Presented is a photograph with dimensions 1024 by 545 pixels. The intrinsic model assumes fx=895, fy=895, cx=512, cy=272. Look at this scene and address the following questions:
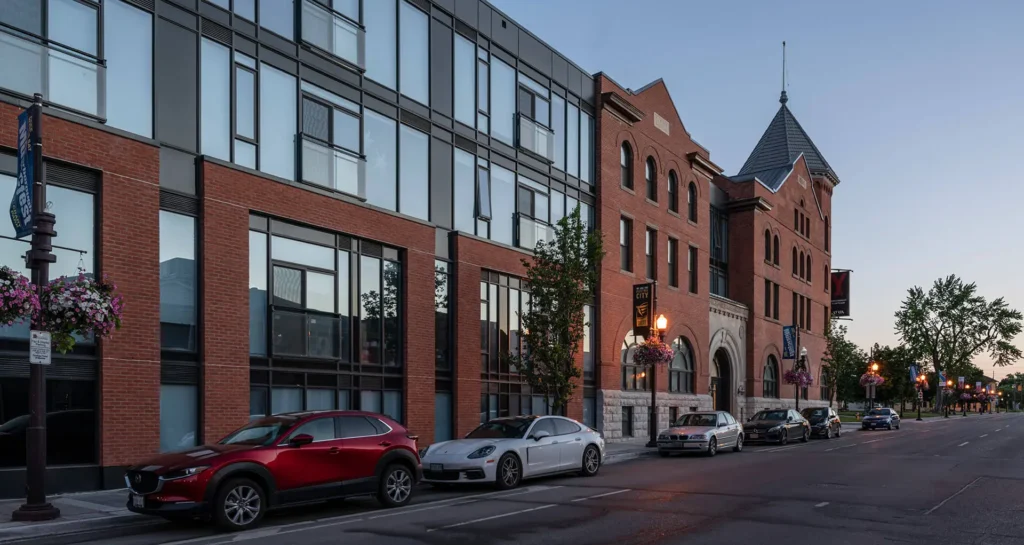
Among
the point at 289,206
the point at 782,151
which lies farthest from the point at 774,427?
the point at 782,151

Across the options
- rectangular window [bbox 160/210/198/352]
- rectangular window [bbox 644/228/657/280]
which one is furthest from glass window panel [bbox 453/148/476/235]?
rectangular window [bbox 644/228/657/280]

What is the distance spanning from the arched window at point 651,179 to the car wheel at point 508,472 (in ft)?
67.9

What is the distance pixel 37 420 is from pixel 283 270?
25.7ft

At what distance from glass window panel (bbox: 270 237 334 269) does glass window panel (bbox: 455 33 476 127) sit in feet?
21.6

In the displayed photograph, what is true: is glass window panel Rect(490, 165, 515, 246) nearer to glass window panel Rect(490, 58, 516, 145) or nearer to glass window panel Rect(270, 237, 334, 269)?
glass window panel Rect(490, 58, 516, 145)

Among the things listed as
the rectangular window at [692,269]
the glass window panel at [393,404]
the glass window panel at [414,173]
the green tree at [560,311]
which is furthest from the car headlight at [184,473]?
the rectangular window at [692,269]

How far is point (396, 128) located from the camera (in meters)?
22.8

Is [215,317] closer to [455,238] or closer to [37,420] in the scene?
[37,420]

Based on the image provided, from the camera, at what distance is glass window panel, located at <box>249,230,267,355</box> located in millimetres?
18656

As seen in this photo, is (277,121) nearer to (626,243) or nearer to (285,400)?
(285,400)

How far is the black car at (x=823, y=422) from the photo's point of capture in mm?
37906

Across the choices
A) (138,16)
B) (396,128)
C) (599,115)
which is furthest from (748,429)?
(138,16)

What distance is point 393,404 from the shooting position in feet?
73.5

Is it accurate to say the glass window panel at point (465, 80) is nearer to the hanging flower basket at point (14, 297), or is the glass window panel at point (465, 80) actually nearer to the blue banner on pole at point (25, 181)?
the blue banner on pole at point (25, 181)
